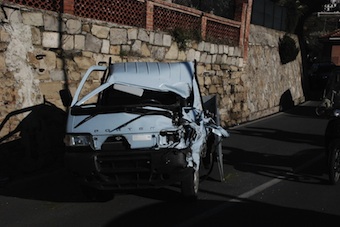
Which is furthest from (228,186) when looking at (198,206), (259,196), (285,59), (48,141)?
(285,59)

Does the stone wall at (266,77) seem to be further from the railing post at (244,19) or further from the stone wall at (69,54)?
the stone wall at (69,54)

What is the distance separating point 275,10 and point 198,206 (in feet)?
55.9

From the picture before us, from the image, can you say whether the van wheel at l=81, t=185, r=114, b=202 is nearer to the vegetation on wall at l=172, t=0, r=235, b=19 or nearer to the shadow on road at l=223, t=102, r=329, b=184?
the shadow on road at l=223, t=102, r=329, b=184

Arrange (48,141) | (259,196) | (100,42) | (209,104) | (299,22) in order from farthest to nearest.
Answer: (299,22) < (100,42) < (48,141) < (209,104) < (259,196)

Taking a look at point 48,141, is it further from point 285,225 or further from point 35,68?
point 285,225

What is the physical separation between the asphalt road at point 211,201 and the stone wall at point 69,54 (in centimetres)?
161

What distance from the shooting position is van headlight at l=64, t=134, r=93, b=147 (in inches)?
208

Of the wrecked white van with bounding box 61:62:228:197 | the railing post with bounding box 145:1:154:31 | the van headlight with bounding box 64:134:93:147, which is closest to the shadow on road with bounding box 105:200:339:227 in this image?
the wrecked white van with bounding box 61:62:228:197

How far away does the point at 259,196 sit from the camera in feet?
20.0

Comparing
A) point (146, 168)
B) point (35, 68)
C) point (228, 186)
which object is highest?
point (35, 68)

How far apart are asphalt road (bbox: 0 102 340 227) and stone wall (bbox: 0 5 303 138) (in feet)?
5.27

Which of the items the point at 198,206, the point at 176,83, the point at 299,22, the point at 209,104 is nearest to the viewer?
the point at 198,206

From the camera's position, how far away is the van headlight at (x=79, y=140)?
5277mm

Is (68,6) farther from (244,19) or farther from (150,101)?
(244,19)
